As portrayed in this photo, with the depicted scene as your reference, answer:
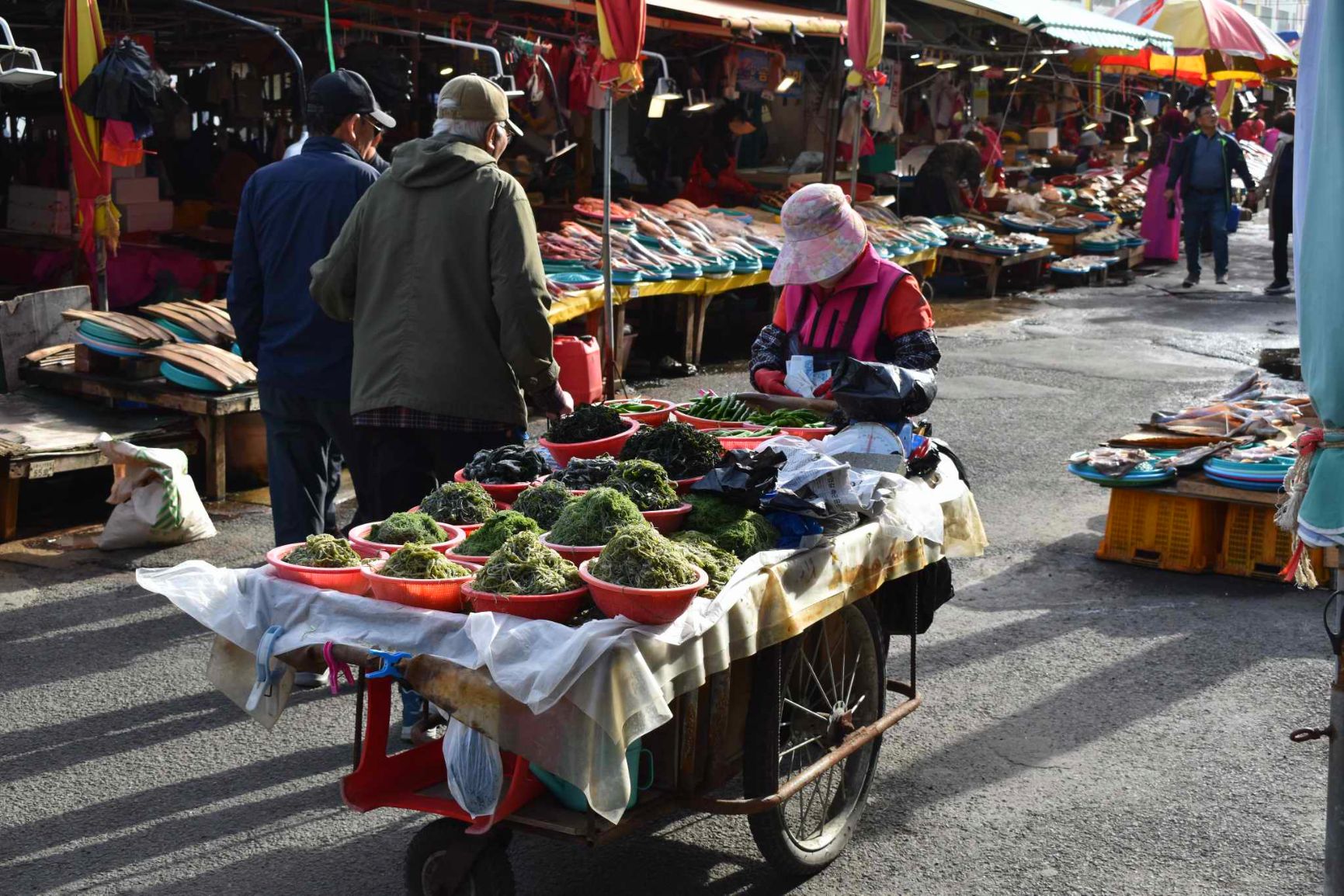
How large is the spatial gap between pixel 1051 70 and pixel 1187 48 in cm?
448

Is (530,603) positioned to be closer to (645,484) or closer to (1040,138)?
(645,484)

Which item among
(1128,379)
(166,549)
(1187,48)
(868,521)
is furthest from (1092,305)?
(868,521)

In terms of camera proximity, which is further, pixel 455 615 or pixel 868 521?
pixel 868 521

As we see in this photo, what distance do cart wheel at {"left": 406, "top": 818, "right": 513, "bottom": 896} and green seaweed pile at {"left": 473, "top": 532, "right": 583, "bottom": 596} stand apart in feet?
1.92

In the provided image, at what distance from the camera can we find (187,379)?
739 cm

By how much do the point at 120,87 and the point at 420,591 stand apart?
5.12 meters

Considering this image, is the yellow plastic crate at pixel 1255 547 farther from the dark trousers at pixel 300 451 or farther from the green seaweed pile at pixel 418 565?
the green seaweed pile at pixel 418 565

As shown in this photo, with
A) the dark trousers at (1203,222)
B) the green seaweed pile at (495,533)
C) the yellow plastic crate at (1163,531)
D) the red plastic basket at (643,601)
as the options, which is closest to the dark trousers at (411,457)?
the green seaweed pile at (495,533)

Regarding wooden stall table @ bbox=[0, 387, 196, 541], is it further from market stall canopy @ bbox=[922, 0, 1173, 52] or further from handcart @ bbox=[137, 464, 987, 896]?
market stall canopy @ bbox=[922, 0, 1173, 52]

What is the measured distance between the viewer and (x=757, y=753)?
3.50m

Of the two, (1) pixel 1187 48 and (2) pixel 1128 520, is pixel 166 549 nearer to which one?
(2) pixel 1128 520

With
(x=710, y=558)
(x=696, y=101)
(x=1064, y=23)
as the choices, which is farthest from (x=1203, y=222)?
(x=710, y=558)

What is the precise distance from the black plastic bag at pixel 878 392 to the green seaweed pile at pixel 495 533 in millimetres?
1198

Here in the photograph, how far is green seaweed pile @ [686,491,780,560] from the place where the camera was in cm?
348
